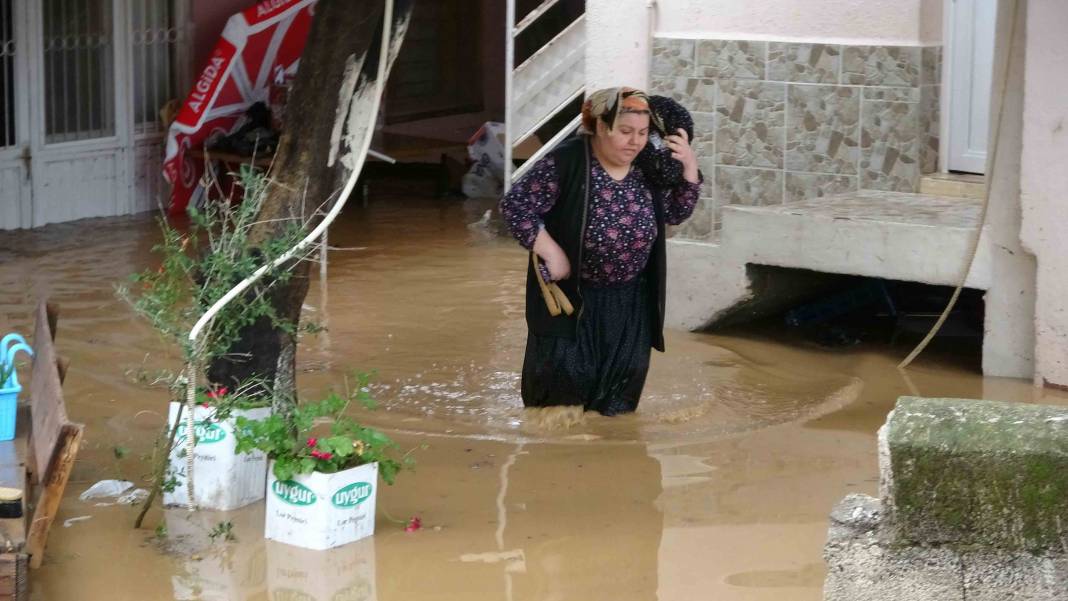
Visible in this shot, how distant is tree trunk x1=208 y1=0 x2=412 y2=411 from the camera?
6031mm

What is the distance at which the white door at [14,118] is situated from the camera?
11867 mm

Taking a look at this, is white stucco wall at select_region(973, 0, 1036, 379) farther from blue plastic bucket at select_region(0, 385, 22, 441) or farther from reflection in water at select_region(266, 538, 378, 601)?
blue plastic bucket at select_region(0, 385, 22, 441)

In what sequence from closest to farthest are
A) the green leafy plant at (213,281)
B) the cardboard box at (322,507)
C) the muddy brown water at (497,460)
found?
the muddy brown water at (497,460)
the cardboard box at (322,507)
the green leafy plant at (213,281)

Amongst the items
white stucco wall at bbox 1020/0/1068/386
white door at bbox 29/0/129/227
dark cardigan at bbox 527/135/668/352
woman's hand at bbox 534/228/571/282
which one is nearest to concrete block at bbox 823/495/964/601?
woman's hand at bbox 534/228/571/282

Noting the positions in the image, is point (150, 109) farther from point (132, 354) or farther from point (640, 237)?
point (640, 237)

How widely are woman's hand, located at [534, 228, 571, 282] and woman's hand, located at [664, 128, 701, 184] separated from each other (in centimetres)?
65

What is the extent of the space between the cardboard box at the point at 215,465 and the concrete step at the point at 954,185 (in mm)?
4896

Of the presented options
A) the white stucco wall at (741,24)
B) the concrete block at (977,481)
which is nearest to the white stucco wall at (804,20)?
the white stucco wall at (741,24)

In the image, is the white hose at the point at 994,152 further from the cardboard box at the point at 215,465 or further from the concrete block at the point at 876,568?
the concrete block at the point at 876,568

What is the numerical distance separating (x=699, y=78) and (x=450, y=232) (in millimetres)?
3400

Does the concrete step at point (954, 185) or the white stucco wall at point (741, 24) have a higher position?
the white stucco wall at point (741, 24)

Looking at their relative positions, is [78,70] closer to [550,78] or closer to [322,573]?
[550,78]

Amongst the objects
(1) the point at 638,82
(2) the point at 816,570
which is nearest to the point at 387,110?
(1) the point at 638,82

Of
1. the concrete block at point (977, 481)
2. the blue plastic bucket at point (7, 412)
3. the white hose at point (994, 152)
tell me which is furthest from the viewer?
the white hose at point (994, 152)
